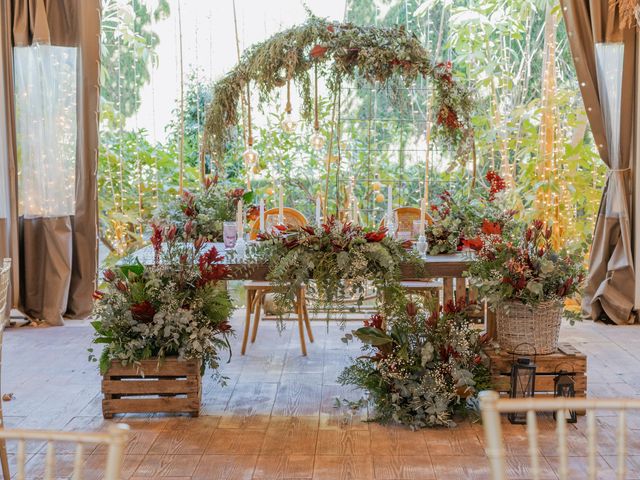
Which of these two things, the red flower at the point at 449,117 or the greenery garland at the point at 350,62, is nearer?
the greenery garland at the point at 350,62

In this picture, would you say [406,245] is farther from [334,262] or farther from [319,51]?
[319,51]

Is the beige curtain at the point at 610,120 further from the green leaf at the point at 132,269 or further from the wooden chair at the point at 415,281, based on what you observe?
the green leaf at the point at 132,269

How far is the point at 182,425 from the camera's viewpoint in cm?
395

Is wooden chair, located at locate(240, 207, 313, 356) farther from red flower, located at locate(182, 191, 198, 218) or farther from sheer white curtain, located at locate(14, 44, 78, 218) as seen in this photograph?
sheer white curtain, located at locate(14, 44, 78, 218)

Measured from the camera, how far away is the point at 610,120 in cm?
584

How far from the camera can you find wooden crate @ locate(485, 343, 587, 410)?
156 inches

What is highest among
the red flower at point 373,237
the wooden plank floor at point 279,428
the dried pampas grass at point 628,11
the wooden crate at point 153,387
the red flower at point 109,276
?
the dried pampas grass at point 628,11

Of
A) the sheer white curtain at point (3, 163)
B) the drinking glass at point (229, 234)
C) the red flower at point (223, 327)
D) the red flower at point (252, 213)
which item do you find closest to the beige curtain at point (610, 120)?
the red flower at point (252, 213)

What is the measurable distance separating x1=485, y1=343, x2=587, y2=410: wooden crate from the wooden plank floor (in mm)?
172

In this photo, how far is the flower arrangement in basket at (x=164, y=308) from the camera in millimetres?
3936

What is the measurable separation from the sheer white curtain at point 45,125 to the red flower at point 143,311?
2332mm

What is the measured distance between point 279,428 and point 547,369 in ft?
4.16

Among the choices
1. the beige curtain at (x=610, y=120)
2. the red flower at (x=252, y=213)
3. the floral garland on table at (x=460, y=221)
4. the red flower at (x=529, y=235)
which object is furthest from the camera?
the beige curtain at (x=610, y=120)

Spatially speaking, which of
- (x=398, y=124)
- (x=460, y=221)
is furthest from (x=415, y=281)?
(x=398, y=124)
